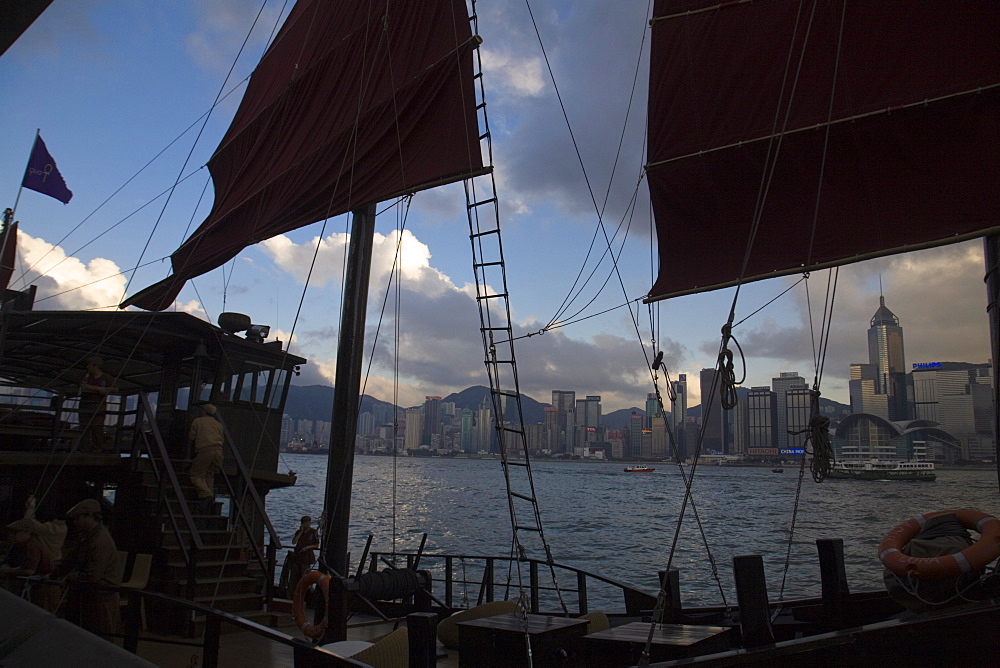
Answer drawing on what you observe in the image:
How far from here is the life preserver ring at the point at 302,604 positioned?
608 centimetres

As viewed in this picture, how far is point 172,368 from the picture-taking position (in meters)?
13.8

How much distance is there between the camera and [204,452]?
34.8 ft

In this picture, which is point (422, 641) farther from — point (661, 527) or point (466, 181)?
point (661, 527)

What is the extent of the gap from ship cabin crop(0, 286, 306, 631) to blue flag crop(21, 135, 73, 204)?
4079 mm

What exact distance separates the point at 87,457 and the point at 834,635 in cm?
1010

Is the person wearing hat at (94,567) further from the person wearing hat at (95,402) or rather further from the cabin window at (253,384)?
the cabin window at (253,384)

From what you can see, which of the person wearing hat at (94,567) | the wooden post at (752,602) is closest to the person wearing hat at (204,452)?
the person wearing hat at (94,567)

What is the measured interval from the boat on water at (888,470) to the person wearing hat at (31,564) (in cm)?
10585

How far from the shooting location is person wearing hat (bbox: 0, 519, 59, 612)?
766 centimetres

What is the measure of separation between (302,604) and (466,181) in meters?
7.53

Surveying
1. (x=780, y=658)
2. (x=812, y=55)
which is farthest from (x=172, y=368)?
(x=812, y=55)

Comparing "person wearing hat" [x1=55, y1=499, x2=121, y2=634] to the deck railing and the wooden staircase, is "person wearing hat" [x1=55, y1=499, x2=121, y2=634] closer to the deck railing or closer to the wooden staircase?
the wooden staircase

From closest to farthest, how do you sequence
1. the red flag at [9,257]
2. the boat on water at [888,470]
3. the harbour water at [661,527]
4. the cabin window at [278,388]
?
1. the cabin window at [278,388]
2. the red flag at [9,257]
3. the harbour water at [661,527]
4. the boat on water at [888,470]

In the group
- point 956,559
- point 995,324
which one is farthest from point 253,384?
point 995,324
